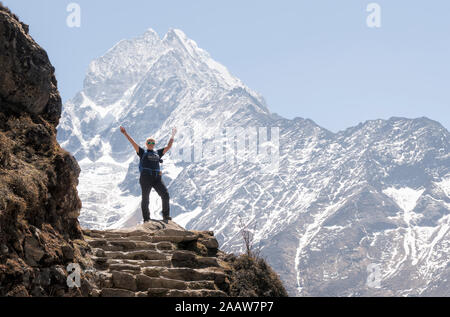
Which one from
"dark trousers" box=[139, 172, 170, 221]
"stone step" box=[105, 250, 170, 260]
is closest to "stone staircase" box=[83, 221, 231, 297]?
"stone step" box=[105, 250, 170, 260]

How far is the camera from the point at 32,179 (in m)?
12.3

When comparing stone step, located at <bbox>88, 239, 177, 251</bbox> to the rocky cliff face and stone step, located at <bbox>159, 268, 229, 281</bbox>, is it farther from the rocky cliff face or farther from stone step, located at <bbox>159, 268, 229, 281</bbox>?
stone step, located at <bbox>159, 268, 229, 281</bbox>

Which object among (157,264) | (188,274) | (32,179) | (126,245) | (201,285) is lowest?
(201,285)

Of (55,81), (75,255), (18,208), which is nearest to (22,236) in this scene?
(18,208)

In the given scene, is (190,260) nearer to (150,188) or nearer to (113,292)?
(113,292)

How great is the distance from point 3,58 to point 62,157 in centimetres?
212

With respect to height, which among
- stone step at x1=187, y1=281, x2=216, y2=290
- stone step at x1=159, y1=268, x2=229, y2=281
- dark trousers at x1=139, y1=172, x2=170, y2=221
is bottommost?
stone step at x1=187, y1=281, x2=216, y2=290

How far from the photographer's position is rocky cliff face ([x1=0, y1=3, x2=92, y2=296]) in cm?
1133

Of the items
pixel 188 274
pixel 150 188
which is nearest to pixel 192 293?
pixel 188 274

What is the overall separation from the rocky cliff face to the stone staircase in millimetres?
829

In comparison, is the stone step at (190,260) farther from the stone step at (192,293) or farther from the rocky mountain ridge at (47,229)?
the stone step at (192,293)

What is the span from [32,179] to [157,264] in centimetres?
353

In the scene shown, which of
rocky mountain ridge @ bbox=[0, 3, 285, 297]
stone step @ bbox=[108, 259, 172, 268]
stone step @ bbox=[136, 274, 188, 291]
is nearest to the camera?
rocky mountain ridge @ bbox=[0, 3, 285, 297]

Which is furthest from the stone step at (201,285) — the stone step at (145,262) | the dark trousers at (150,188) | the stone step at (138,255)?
the dark trousers at (150,188)
